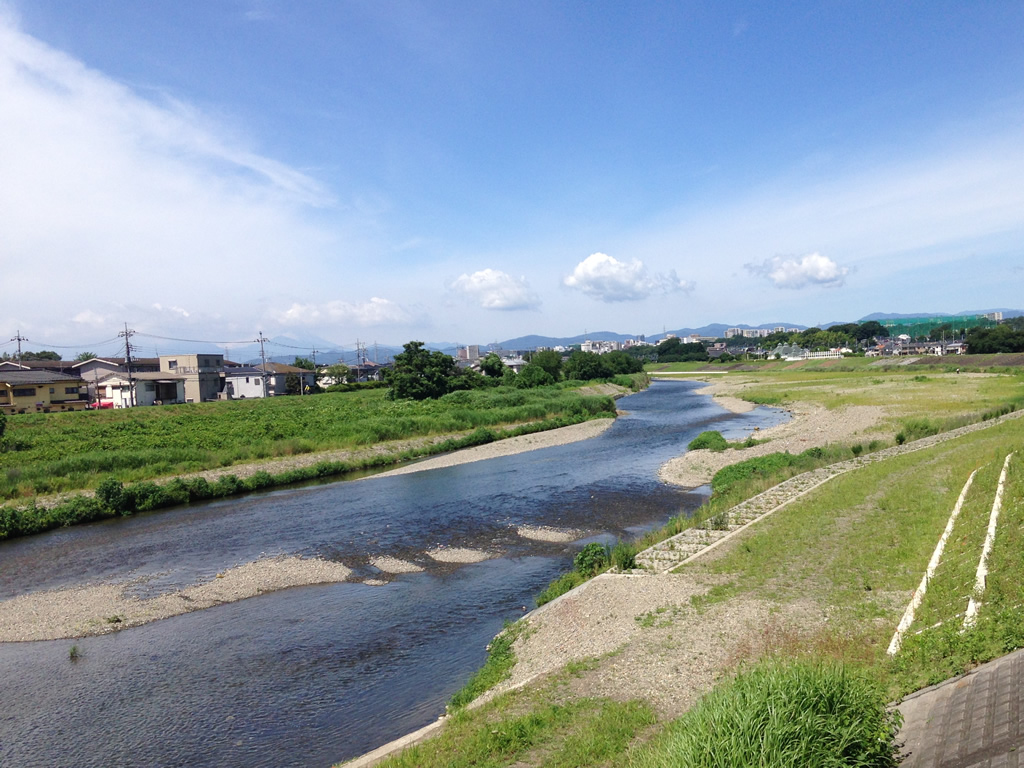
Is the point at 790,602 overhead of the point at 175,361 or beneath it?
beneath

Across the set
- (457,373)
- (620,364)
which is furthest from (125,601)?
(620,364)

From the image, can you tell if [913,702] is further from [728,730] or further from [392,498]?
[392,498]

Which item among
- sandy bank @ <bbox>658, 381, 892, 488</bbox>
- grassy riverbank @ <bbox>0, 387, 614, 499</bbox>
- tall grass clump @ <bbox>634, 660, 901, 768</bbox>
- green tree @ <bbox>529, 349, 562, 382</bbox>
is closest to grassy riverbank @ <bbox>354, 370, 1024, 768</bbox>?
tall grass clump @ <bbox>634, 660, 901, 768</bbox>

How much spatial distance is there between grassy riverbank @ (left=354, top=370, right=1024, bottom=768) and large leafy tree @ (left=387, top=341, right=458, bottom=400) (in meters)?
42.7

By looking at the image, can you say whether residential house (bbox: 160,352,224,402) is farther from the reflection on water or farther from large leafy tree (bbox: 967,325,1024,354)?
large leafy tree (bbox: 967,325,1024,354)

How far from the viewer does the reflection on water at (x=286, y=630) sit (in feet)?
33.3

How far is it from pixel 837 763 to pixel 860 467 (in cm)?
2085

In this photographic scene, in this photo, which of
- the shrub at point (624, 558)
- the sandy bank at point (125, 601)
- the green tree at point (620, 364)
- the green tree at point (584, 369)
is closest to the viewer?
the shrub at point (624, 558)

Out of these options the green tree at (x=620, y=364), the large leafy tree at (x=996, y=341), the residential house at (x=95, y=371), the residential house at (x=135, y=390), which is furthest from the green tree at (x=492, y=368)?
the large leafy tree at (x=996, y=341)

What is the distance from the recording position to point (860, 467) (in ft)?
74.3

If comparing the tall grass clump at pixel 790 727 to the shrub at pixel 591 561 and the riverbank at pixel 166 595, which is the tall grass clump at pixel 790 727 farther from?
the riverbank at pixel 166 595

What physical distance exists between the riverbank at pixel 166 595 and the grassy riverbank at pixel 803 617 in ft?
22.3

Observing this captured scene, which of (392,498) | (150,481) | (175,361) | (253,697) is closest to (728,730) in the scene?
(253,697)

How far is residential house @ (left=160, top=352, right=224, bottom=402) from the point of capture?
65875mm
